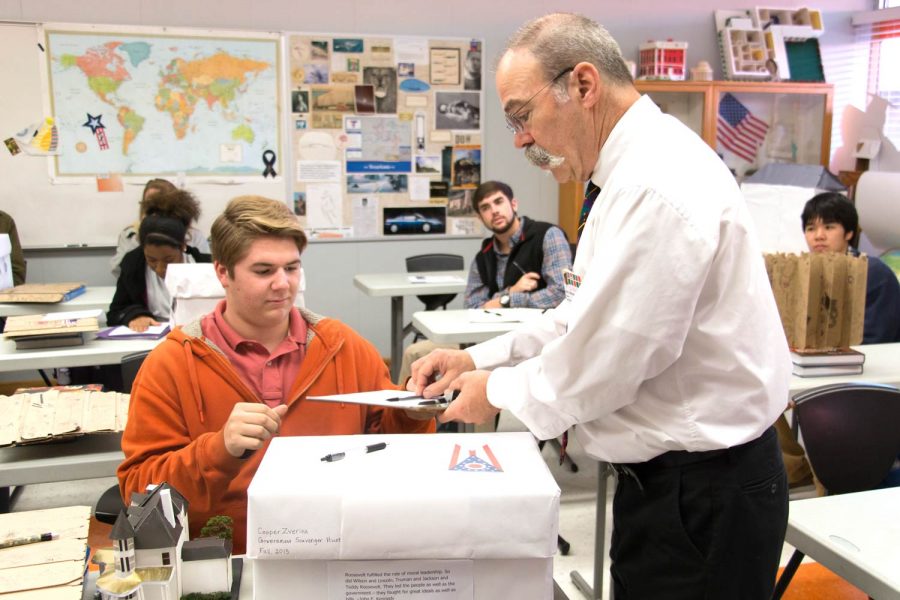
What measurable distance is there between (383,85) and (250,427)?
15.6 ft

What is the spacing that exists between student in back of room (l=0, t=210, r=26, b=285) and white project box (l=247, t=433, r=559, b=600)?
4753 millimetres

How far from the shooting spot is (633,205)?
1.14 metres

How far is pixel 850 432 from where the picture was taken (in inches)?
84.9

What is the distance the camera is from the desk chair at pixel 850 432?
2.13 meters

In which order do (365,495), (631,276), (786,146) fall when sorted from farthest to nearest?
(786,146) → (631,276) → (365,495)

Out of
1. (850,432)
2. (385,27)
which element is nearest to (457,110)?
(385,27)

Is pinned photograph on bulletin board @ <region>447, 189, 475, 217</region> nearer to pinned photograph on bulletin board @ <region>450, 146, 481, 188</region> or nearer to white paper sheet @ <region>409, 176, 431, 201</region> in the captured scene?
pinned photograph on bulletin board @ <region>450, 146, 481, 188</region>

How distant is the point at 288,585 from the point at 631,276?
65cm

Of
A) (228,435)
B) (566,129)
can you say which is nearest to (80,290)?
(228,435)

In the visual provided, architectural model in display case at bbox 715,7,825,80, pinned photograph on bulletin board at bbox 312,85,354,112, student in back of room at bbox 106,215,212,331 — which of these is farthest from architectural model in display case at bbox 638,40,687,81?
student in back of room at bbox 106,215,212,331

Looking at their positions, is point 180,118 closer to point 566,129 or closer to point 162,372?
point 162,372

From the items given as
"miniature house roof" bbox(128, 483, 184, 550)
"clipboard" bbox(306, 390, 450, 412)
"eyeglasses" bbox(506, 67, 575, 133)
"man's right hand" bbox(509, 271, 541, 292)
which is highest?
"eyeglasses" bbox(506, 67, 575, 133)

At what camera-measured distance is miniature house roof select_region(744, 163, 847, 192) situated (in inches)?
238

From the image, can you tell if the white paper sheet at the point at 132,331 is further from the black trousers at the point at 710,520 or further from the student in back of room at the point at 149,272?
the black trousers at the point at 710,520
